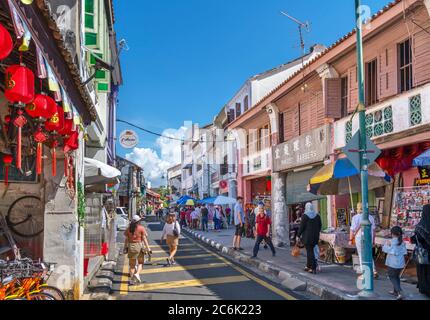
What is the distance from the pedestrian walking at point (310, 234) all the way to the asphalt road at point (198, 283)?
1.18 meters

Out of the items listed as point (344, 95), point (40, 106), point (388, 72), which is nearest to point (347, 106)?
point (344, 95)

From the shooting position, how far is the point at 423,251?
7.92 m

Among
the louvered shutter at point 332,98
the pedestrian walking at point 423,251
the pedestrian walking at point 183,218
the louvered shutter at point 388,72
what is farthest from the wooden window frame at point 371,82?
the pedestrian walking at point 183,218

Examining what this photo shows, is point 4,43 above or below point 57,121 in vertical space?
above

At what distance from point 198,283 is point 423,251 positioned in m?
4.78

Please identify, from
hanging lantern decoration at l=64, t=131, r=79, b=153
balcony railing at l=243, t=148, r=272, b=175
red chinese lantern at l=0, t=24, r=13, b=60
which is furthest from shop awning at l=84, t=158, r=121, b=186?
balcony railing at l=243, t=148, r=272, b=175

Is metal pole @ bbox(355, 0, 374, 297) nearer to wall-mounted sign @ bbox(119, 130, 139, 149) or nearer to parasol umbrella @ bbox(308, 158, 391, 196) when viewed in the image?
parasol umbrella @ bbox(308, 158, 391, 196)

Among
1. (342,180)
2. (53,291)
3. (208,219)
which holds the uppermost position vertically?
(342,180)

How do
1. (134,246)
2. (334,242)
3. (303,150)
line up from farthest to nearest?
(303,150) → (334,242) → (134,246)

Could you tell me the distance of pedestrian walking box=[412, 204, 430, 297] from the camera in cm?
→ 788

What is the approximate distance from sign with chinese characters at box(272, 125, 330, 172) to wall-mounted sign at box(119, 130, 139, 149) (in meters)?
8.18

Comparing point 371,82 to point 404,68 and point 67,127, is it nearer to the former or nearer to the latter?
point 404,68

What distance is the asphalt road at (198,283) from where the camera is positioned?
8797mm

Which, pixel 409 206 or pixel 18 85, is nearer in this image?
pixel 18 85
